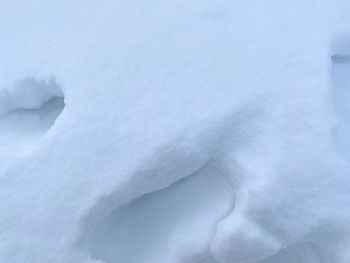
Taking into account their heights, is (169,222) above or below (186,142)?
below

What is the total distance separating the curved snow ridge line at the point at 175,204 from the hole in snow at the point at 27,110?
35cm

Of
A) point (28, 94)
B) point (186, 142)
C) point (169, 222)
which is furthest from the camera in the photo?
point (28, 94)

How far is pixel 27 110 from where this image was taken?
1.43m

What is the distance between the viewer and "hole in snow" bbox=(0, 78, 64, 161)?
133 centimetres

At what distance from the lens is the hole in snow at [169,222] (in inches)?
47.8

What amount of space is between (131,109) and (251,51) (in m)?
0.39

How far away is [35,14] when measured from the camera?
141 centimetres

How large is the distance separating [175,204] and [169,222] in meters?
0.06

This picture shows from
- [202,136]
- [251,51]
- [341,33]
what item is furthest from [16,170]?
[341,33]

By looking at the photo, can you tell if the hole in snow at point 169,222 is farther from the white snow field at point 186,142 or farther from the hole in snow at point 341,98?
the hole in snow at point 341,98

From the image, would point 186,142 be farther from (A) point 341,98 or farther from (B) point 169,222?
(A) point 341,98

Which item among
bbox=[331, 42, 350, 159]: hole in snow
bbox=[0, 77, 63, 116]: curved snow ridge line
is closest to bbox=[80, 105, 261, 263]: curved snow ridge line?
bbox=[331, 42, 350, 159]: hole in snow

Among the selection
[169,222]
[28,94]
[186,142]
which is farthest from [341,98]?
[28,94]

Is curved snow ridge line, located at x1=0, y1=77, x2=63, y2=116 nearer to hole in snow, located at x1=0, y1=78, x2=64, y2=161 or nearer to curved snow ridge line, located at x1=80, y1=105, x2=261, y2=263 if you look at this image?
hole in snow, located at x1=0, y1=78, x2=64, y2=161
